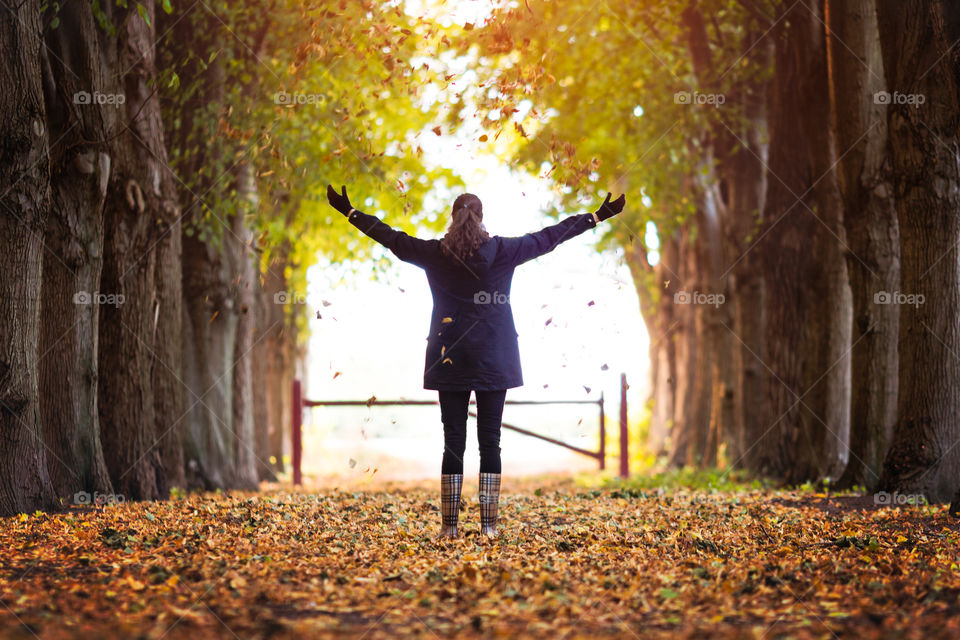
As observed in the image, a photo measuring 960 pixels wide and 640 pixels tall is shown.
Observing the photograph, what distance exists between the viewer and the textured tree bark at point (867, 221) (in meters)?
9.30

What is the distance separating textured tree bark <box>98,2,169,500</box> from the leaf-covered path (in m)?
1.46

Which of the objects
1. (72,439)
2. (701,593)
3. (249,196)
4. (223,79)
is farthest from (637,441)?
(701,593)

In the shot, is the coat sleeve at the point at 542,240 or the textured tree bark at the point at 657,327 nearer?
the coat sleeve at the point at 542,240

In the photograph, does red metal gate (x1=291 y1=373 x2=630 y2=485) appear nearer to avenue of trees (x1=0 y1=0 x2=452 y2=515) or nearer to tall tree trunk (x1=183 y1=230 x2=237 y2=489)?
avenue of trees (x1=0 y1=0 x2=452 y2=515)

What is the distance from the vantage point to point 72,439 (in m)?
8.09

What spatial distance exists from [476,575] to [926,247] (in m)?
5.29

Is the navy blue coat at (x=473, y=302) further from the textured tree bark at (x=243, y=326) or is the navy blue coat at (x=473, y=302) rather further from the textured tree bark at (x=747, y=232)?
the textured tree bark at (x=747, y=232)

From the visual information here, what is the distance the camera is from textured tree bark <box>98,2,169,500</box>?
29.3ft

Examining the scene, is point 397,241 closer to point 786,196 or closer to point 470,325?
point 470,325

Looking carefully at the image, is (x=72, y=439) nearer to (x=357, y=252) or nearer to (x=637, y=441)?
(x=357, y=252)

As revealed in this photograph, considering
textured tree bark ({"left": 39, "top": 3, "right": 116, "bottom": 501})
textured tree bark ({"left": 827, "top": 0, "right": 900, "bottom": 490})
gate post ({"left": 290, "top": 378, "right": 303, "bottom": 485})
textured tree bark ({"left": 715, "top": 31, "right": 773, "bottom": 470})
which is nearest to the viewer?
textured tree bark ({"left": 39, "top": 3, "right": 116, "bottom": 501})

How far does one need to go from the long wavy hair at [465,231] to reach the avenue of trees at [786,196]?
152 cm

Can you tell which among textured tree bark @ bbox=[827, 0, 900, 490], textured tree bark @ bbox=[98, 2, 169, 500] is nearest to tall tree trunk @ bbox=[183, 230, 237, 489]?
textured tree bark @ bbox=[98, 2, 169, 500]

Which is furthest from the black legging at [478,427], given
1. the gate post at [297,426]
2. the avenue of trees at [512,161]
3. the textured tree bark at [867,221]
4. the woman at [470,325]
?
the gate post at [297,426]
